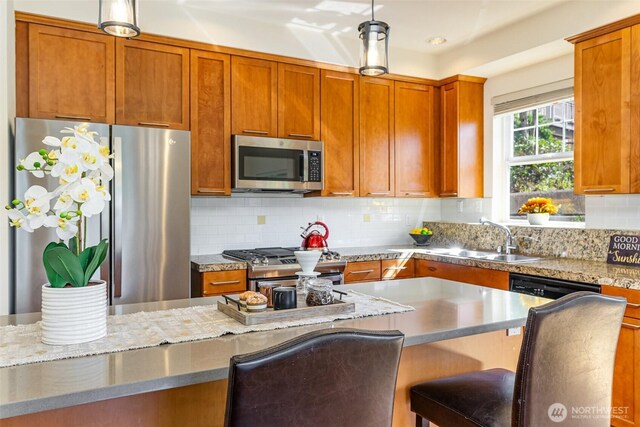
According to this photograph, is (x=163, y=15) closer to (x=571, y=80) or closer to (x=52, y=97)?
(x=52, y=97)

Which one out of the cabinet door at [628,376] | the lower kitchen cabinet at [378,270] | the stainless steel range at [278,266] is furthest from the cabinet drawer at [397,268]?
the cabinet door at [628,376]

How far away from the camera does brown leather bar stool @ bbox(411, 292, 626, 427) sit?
1326 mm

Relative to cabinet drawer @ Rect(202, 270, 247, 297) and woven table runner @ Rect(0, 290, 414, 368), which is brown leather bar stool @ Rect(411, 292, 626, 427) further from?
cabinet drawer @ Rect(202, 270, 247, 297)

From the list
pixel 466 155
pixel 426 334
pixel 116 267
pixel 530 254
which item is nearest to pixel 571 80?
pixel 466 155

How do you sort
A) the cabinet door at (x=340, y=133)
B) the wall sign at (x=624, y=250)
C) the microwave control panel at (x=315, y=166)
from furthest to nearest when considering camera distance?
the cabinet door at (x=340, y=133)
the microwave control panel at (x=315, y=166)
the wall sign at (x=624, y=250)

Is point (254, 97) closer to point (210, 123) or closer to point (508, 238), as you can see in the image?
point (210, 123)

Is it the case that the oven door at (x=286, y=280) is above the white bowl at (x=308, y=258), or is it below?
below

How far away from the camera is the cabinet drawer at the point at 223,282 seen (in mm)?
3205

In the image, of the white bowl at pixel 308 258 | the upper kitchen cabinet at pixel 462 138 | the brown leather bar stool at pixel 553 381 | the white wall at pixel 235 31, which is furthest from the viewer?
the upper kitchen cabinet at pixel 462 138

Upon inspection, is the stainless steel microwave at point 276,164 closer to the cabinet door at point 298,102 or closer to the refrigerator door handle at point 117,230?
the cabinet door at point 298,102

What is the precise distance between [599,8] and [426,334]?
279 centimetres

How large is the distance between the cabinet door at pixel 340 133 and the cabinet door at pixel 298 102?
76mm

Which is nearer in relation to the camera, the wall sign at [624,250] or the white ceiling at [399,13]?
the wall sign at [624,250]

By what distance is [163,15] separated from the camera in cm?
335
